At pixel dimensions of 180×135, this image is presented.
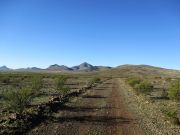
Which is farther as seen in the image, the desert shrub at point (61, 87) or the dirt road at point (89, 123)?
the desert shrub at point (61, 87)

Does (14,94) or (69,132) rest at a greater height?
(14,94)

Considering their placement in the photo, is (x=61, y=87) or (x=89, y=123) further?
(x=61, y=87)

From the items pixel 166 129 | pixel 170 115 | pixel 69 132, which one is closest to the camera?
pixel 69 132

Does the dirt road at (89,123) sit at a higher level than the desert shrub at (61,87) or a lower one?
lower

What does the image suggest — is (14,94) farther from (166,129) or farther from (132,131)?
(166,129)

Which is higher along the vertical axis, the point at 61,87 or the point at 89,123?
the point at 61,87

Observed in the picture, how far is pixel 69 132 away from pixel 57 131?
0.66m

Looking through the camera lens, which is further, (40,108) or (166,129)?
(40,108)

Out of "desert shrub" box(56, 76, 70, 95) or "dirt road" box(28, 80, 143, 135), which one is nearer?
"dirt road" box(28, 80, 143, 135)

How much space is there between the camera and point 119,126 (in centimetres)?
1842

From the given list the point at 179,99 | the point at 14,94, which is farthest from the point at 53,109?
the point at 179,99

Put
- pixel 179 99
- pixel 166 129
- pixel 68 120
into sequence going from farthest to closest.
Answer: pixel 179 99, pixel 68 120, pixel 166 129

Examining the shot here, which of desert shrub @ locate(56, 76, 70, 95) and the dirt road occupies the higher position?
desert shrub @ locate(56, 76, 70, 95)

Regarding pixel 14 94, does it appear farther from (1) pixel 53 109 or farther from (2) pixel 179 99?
(2) pixel 179 99
